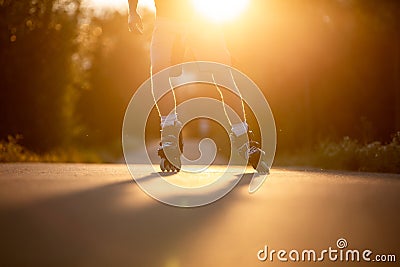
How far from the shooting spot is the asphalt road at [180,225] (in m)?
3.75

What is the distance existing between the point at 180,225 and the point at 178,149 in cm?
371

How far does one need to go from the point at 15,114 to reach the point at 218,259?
41.7ft

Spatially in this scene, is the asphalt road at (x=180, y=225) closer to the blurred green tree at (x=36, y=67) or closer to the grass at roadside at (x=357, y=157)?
the grass at roadside at (x=357, y=157)

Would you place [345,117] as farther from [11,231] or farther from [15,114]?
[11,231]

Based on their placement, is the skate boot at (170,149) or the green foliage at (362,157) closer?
the skate boot at (170,149)

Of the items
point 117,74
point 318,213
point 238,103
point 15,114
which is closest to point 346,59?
point 15,114

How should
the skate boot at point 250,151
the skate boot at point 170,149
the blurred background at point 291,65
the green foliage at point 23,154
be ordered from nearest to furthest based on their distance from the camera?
the skate boot at point 250,151 → the skate boot at point 170,149 → the green foliage at point 23,154 → the blurred background at point 291,65

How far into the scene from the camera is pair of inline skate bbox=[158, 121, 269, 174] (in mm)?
7875

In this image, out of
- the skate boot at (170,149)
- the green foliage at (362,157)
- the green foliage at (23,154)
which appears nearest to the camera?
the skate boot at (170,149)

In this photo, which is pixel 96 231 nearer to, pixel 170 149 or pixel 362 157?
pixel 170 149

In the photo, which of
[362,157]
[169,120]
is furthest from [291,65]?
[169,120]

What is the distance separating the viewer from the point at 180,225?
454cm

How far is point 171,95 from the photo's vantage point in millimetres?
8375

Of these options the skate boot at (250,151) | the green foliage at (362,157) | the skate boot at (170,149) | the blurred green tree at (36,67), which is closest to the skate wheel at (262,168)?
the skate boot at (250,151)
